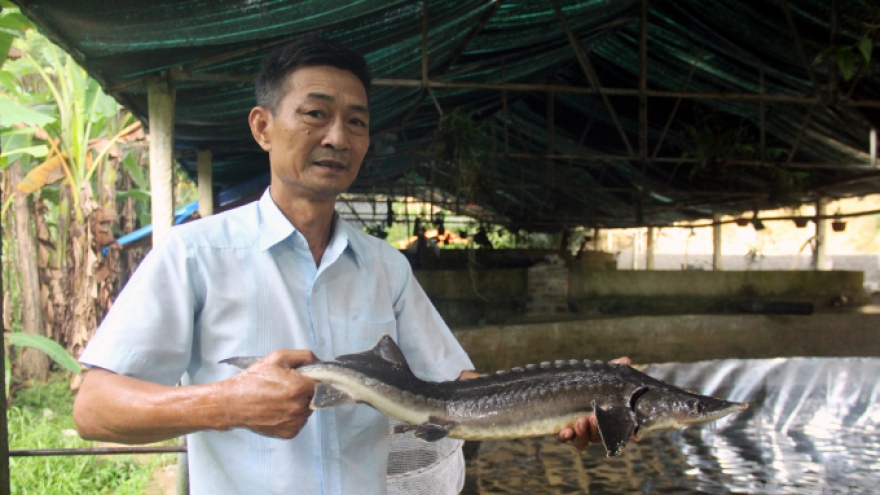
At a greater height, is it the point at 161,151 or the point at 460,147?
the point at 460,147

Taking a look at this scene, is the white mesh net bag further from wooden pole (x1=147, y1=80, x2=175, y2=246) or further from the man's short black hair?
wooden pole (x1=147, y1=80, x2=175, y2=246)

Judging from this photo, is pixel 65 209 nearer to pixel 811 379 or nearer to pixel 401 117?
pixel 401 117

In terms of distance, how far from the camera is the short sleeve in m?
1.38

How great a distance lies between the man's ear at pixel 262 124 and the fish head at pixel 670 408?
1249 mm

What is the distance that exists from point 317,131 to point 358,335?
1.77 feet

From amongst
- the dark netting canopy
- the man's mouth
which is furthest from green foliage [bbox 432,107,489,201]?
the man's mouth

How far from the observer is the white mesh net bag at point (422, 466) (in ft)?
9.68

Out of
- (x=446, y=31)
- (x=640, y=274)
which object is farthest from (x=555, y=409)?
(x=640, y=274)

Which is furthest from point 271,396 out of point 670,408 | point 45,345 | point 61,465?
point 61,465

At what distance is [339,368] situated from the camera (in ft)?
4.76

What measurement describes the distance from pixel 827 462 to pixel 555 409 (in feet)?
16.5

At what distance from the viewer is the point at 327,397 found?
4.59 ft

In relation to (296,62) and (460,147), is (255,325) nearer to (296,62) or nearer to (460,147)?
(296,62)

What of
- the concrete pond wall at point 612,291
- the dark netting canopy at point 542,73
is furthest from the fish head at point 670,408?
the concrete pond wall at point 612,291
